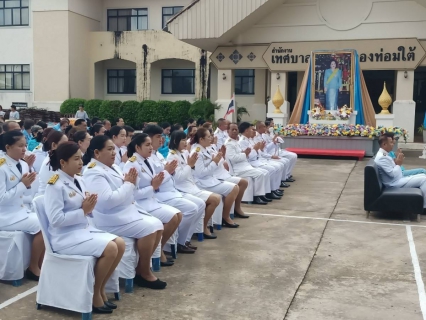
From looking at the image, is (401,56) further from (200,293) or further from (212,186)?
(200,293)

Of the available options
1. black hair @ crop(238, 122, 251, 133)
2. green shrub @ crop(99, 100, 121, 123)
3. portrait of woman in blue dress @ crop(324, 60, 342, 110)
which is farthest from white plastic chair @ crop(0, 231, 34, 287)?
green shrub @ crop(99, 100, 121, 123)

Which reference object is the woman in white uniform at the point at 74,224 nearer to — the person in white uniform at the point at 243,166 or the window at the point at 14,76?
the person in white uniform at the point at 243,166

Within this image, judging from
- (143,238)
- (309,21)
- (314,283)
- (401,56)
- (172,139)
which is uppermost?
(309,21)

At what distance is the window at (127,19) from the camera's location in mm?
27172

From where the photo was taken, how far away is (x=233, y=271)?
212 inches

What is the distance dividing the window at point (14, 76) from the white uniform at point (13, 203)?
23073 millimetres

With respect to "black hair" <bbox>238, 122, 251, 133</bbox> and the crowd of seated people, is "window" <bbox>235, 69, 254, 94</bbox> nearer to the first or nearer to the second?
"black hair" <bbox>238, 122, 251, 133</bbox>

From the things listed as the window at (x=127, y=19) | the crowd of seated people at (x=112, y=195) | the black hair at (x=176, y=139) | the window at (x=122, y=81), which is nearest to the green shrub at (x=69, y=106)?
the window at (x=122, y=81)

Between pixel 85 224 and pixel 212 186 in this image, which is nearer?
pixel 85 224

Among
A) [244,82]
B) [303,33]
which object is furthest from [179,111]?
[303,33]

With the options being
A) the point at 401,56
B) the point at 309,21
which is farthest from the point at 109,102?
the point at 401,56

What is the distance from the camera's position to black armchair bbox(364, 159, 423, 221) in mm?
7629

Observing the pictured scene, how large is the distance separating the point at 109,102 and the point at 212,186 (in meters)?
18.9

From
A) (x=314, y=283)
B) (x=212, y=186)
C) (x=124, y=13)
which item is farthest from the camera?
(x=124, y=13)
